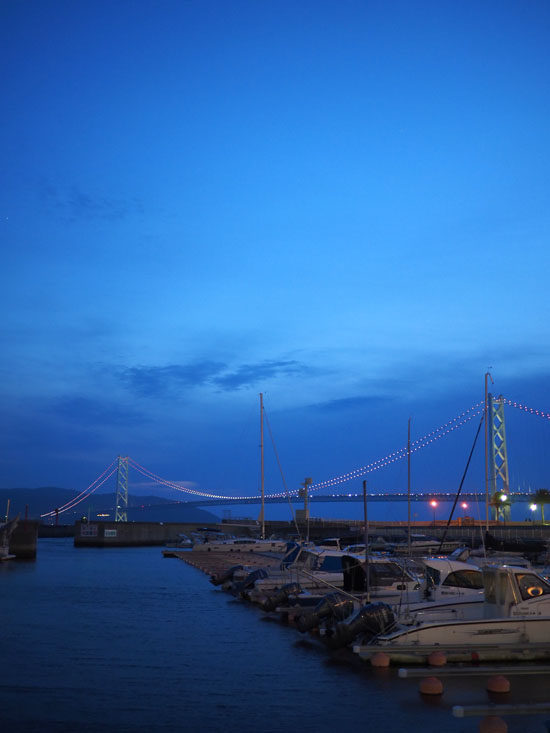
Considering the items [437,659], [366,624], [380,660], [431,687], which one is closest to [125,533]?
[366,624]

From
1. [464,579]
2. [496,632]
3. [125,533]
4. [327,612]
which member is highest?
[464,579]

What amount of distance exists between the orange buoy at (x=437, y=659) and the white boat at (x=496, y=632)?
9.0 inches

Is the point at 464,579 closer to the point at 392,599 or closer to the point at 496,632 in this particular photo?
the point at 392,599

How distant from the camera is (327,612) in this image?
706 inches

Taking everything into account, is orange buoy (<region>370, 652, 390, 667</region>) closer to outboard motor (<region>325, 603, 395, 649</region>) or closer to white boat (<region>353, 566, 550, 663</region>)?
white boat (<region>353, 566, 550, 663</region>)

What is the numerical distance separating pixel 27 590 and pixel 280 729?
891 inches

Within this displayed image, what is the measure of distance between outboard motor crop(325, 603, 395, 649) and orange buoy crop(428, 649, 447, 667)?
4.74ft

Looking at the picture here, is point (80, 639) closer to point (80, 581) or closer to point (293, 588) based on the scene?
point (293, 588)

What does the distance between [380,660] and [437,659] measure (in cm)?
105

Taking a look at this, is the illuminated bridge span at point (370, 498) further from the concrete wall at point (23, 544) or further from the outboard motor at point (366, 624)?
the outboard motor at point (366, 624)

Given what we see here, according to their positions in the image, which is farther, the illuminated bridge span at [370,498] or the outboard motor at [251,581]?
the illuminated bridge span at [370,498]

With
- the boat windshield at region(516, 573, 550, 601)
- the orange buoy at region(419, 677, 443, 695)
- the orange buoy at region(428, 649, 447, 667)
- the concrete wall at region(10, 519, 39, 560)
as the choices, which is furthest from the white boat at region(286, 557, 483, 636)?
the concrete wall at region(10, 519, 39, 560)

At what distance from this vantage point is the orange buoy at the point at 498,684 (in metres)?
12.4

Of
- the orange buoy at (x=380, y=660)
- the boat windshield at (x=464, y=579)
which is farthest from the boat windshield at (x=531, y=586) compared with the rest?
the boat windshield at (x=464, y=579)
